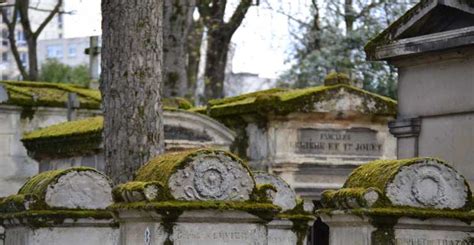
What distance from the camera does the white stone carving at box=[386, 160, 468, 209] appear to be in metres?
10.2

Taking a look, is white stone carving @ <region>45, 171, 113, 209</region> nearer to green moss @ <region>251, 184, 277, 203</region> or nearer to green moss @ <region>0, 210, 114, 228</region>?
green moss @ <region>0, 210, 114, 228</region>

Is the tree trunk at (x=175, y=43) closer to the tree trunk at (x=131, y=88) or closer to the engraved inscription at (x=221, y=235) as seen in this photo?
the tree trunk at (x=131, y=88)

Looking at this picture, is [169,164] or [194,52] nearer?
[169,164]

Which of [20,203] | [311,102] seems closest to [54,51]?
[311,102]

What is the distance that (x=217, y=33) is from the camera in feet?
101

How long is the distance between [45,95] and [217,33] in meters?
8.75

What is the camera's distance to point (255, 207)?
33.6 ft

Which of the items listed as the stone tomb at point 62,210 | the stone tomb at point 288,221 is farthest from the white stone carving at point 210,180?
the stone tomb at point 288,221

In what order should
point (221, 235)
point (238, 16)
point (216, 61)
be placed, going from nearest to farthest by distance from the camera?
point (221, 235) → point (238, 16) → point (216, 61)

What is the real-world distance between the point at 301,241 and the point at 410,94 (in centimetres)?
170

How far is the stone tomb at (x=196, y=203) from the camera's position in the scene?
392 inches

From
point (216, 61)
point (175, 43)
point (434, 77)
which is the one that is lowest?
point (434, 77)

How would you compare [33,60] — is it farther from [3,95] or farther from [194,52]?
[3,95]

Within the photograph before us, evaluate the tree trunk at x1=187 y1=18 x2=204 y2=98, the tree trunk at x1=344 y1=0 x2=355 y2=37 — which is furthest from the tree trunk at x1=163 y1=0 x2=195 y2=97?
the tree trunk at x1=187 y1=18 x2=204 y2=98
